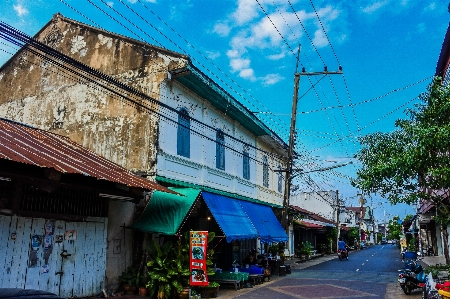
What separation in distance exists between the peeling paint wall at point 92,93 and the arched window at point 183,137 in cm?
142

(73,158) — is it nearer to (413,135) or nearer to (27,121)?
(27,121)

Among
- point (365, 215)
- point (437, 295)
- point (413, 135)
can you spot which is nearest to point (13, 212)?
point (437, 295)

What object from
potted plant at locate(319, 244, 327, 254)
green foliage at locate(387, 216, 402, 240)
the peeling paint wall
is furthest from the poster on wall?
green foliage at locate(387, 216, 402, 240)

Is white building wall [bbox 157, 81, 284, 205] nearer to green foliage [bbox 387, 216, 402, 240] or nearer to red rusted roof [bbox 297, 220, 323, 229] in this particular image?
red rusted roof [bbox 297, 220, 323, 229]

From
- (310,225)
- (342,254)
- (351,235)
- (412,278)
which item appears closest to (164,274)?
(412,278)

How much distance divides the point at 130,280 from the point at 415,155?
8.66m

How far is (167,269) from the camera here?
10.8 m

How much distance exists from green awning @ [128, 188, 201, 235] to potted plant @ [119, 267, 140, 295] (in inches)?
55.3

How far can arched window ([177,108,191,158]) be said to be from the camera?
545 inches

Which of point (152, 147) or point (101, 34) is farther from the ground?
point (101, 34)

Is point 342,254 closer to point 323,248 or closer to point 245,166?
point 323,248

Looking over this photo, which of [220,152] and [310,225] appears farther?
[310,225]

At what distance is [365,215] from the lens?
96.5 metres

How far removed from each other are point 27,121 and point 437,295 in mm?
15211
